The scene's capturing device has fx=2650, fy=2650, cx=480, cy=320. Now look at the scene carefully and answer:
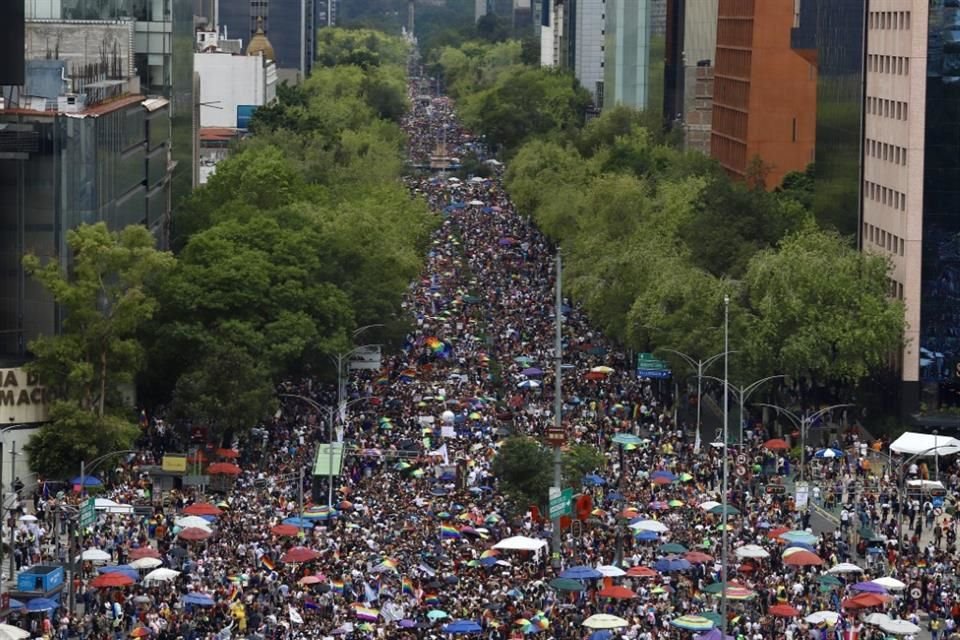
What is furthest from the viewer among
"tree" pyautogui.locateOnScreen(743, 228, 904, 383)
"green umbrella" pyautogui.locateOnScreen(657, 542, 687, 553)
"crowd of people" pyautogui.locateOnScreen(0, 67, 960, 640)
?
"tree" pyautogui.locateOnScreen(743, 228, 904, 383)

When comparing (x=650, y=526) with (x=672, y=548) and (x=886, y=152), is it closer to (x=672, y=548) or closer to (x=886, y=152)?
(x=672, y=548)

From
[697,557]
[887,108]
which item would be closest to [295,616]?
[697,557]

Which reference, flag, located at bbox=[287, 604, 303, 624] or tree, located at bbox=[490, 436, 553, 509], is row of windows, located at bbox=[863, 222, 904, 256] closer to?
tree, located at bbox=[490, 436, 553, 509]

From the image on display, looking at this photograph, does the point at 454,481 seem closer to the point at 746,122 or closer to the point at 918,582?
the point at 918,582

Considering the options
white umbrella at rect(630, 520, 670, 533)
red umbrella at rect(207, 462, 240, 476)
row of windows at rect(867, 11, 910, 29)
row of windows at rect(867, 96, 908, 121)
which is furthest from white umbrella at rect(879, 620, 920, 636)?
row of windows at rect(867, 11, 910, 29)

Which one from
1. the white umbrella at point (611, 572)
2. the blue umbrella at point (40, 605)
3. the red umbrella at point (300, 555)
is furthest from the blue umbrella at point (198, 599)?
the white umbrella at point (611, 572)

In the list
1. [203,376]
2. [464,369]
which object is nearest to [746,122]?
[464,369]

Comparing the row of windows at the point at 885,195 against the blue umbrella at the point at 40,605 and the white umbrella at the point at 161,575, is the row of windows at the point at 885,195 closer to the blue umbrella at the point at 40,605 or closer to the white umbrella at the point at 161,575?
the white umbrella at the point at 161,575
